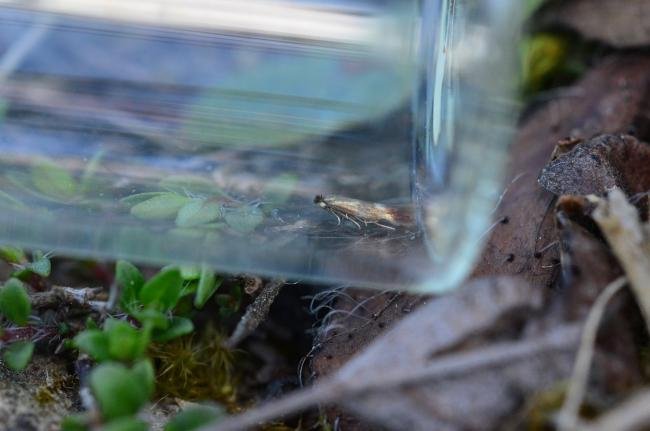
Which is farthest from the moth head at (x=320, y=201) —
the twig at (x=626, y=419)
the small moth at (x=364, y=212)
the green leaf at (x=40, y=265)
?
the twig at (x=626, y=419)

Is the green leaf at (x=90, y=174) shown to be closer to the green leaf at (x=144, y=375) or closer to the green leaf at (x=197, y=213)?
the green leaf at (x=197, y=213)

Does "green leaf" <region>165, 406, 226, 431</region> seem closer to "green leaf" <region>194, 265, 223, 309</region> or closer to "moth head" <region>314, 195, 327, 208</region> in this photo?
"green leaf" <region>194, 265, 223, 309</region>

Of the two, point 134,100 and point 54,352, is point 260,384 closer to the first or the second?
point 54,352

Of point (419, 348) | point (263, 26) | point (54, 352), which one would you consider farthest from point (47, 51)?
point (419, 348)

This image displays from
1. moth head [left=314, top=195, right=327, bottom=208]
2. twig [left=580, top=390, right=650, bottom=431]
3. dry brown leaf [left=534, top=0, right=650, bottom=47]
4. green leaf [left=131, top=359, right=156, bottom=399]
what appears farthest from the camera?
dry brown leaf [left=534, top=0, right=650, bottom=47]

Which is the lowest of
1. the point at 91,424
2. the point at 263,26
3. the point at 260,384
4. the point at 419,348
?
the point at 260,384

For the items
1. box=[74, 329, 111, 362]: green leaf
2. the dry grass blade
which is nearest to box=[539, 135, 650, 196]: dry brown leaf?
the dry grass blade

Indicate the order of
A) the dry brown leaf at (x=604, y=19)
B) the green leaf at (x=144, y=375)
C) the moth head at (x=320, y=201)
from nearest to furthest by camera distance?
the green leaf at (x=144, y=375) < the moth head at (x=320, y=201) < the dry brown leaf at (x=604, y=19)
